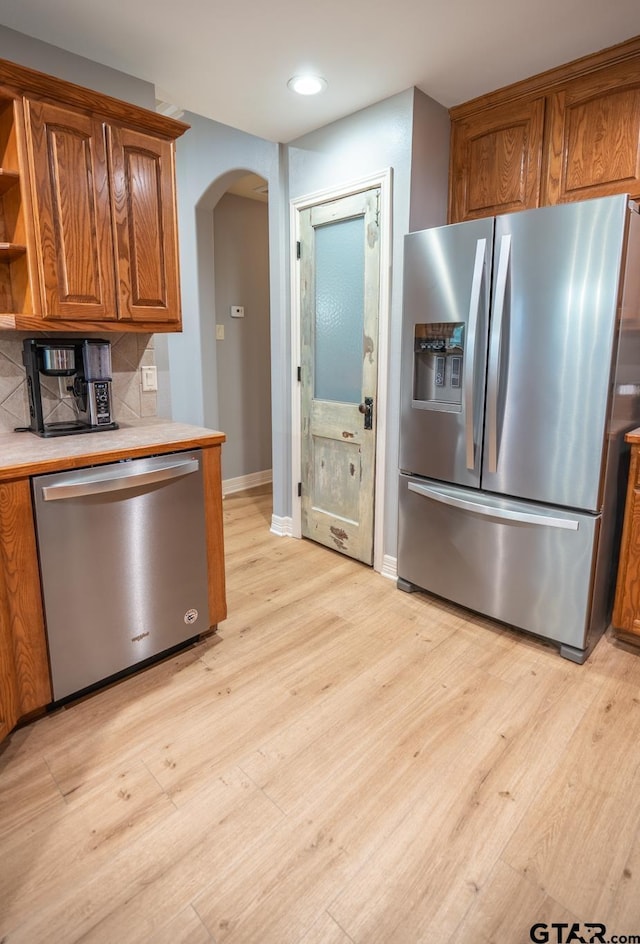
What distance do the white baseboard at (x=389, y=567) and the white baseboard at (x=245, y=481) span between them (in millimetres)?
1941

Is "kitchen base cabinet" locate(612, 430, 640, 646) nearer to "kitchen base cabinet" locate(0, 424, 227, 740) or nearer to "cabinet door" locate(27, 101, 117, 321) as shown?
"kitchen base cabinet" locate(0, 424, 227, 740)

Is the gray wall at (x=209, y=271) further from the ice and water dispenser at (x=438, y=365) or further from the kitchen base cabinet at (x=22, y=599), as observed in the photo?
the kitchen base cabinet at (x=22, y=599)

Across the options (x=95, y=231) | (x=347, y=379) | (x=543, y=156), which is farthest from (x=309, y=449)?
(x=543, y=156)

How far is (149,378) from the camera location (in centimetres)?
259

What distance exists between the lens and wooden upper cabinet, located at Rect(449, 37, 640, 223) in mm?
2180

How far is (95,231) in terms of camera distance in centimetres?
204

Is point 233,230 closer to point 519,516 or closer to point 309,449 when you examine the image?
point 309,449

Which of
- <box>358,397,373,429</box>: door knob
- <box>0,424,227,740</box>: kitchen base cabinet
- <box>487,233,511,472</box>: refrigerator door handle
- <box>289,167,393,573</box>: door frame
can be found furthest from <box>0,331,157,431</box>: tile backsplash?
<box>487,233,511,472</box>: refrigerator door handle

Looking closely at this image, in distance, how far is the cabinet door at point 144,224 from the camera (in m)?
2.08

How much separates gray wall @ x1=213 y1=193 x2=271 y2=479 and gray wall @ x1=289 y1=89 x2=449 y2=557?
1393 millimetres

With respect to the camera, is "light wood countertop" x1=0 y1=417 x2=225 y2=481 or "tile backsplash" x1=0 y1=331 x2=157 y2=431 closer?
"light wood countertop" x1=0 y1=417 x2=225 y2=481

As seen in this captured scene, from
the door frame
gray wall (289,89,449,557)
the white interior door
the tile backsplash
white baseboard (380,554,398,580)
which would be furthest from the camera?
white baseboard (380,554,398,580)

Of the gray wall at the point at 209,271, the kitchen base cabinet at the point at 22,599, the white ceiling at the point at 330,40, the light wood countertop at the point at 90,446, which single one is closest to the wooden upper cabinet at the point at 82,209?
the white ceiling at the point at 330,40

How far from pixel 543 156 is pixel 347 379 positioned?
54.9 inches
